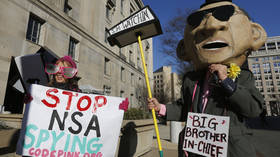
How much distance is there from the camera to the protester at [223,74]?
1.33 meters

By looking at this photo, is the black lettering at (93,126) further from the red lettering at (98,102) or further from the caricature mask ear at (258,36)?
the caricature mask ear at (258,36)

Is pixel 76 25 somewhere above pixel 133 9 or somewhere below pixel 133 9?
below

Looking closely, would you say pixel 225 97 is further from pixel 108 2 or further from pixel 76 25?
pixel 108 2

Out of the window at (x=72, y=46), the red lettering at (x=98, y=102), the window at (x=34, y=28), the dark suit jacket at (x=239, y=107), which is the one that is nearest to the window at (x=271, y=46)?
the window at (x=72, y=46)

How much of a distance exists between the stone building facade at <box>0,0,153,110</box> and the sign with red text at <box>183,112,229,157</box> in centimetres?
701

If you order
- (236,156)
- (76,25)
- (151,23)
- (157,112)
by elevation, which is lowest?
(236,156)

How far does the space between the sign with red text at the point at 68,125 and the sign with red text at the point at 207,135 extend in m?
0.97

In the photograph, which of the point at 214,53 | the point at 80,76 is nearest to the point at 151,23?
the point at 214,53

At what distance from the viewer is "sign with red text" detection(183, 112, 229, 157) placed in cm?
135

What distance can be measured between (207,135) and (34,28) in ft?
36.0

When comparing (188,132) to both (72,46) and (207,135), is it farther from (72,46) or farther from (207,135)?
(72,46)

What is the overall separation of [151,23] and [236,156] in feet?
6.19

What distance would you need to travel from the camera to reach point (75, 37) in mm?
11906

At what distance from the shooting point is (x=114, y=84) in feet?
56.3
